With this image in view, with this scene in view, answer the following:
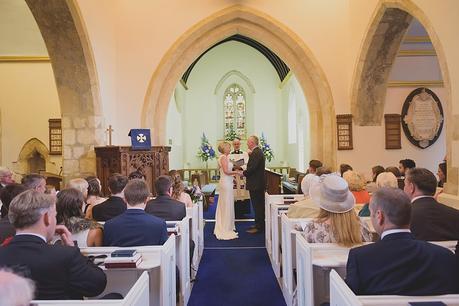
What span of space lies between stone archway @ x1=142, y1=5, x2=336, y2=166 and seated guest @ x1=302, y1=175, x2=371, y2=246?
18.0 ft

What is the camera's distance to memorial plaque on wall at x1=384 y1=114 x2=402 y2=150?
7.75m

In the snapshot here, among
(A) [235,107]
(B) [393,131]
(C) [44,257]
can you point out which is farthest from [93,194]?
(A) [235,107]

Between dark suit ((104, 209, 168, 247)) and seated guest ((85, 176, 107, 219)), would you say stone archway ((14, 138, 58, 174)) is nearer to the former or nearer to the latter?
seated guest ((85, 176, 107, 219))

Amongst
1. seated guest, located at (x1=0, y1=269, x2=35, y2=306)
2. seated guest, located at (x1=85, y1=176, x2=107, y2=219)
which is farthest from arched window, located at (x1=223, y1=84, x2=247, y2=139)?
seated guest, located at (x1=0, y1=269, x2=35, y2=306)

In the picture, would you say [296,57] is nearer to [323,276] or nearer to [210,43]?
[210,43]

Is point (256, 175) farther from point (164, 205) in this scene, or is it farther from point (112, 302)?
point (112, 302)

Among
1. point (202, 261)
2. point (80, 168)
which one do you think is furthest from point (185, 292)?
point (80, 168)

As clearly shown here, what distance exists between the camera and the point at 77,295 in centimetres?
186

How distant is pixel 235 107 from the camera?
15.8m

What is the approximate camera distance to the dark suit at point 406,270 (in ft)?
5.42

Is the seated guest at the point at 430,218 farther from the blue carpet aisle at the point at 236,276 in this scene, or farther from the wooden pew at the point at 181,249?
the wooden pew at the point at 181,249

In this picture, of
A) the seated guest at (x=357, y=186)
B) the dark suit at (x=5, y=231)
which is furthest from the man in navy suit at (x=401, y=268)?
the seated guest at (x=357, y=186)

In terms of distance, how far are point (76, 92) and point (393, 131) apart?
585 cm

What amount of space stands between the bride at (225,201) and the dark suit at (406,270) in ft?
14.0
